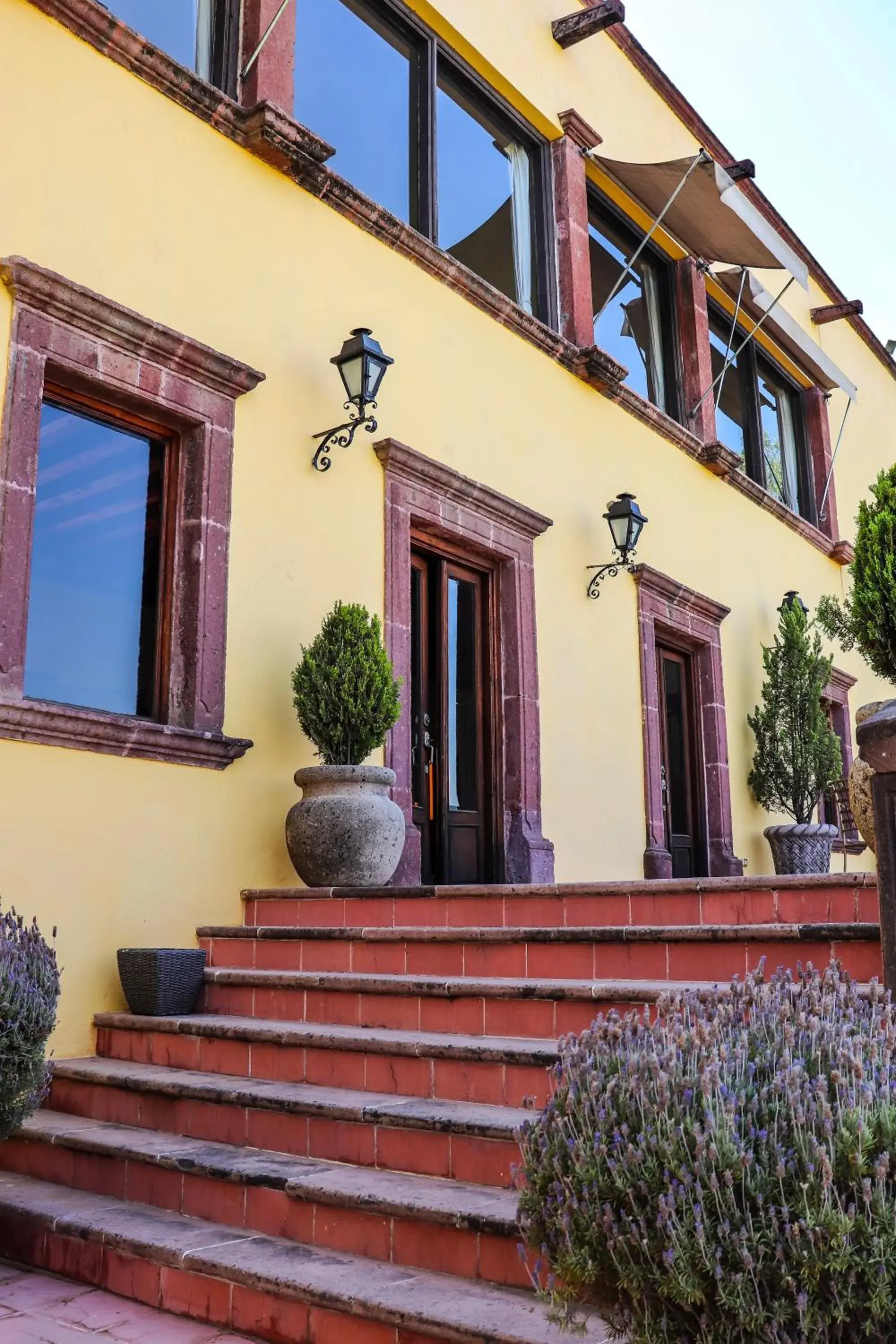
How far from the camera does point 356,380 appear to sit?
258 inches

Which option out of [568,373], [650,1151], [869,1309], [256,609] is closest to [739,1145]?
[650,1151]

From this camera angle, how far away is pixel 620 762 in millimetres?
8977

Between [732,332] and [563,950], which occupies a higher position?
[732,332]

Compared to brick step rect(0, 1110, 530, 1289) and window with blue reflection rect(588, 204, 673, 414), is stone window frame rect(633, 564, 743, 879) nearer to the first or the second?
window with blue reflection rect(588, 204, 673, 414)

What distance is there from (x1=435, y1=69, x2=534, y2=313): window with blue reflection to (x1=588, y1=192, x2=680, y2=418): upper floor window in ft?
2.78

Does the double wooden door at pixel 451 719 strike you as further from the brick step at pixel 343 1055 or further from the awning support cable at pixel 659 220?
the awning support cable at pixel 659 220

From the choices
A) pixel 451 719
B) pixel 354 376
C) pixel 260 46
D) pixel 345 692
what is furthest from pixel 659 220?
pixel 345 692

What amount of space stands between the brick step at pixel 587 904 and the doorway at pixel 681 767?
4.75m

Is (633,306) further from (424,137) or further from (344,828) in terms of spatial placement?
(344,828)

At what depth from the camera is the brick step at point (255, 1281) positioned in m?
2.69

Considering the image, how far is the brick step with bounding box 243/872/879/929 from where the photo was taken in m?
4.12

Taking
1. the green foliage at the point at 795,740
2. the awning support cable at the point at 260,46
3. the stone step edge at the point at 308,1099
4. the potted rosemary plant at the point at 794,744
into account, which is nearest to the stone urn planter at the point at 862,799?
the stone step edge at the point at 308,1099

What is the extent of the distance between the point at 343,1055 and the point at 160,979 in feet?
3.58

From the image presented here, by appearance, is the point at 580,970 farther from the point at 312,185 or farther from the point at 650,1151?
the point at 312,185
